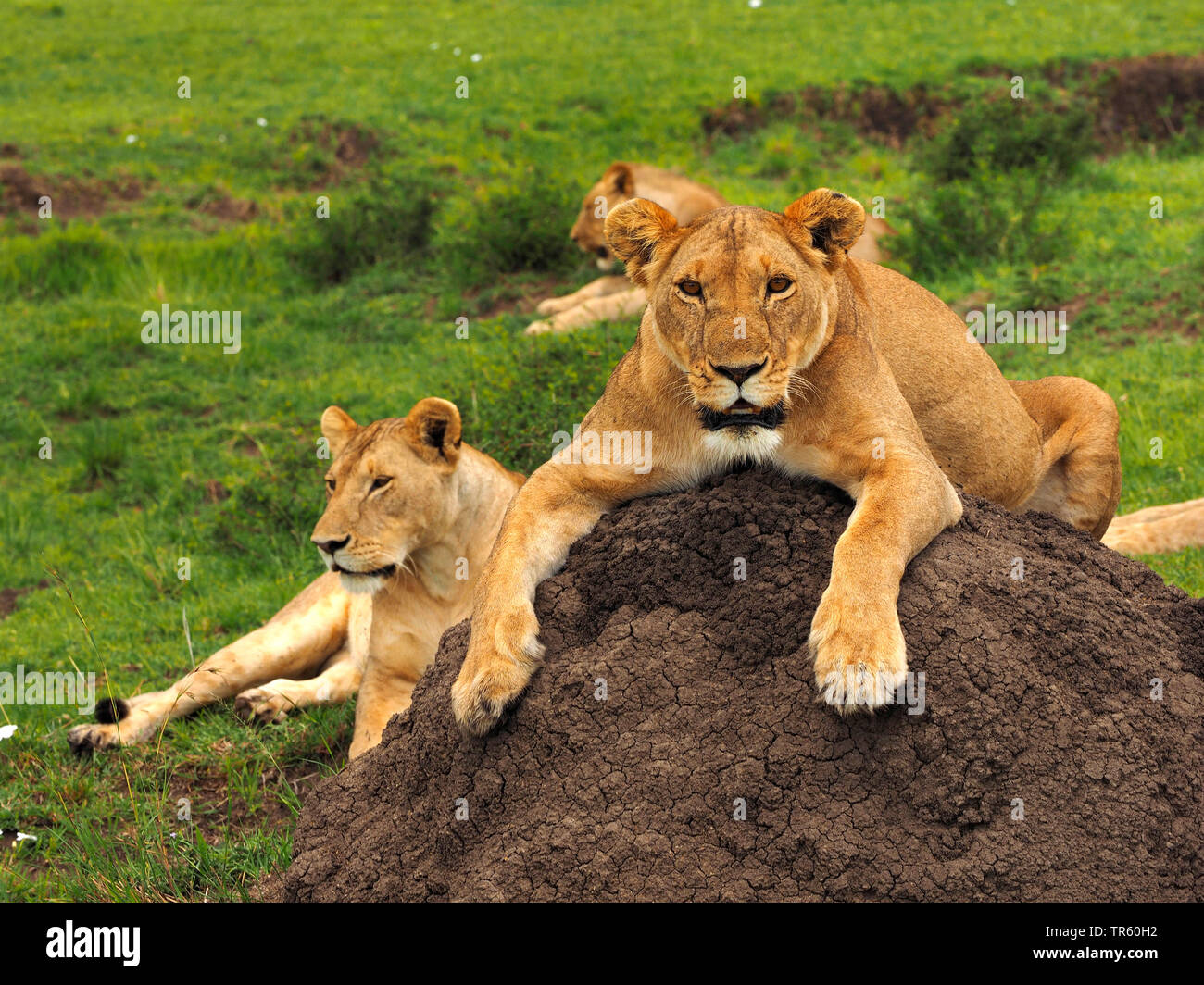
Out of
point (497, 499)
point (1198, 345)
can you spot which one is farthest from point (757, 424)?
point (1198, 345)

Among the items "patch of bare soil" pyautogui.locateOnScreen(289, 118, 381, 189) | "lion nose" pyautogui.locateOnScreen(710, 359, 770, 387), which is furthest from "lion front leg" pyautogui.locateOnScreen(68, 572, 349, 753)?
"patch of bare soil" pyautogui.locateOnScreen(289, 118, 381, 189)

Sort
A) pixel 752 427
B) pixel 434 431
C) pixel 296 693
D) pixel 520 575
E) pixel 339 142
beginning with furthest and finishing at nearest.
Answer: pixel 339 142
pixel 296 693
pixel 434 431
pixel 520 575
pixel 752 427

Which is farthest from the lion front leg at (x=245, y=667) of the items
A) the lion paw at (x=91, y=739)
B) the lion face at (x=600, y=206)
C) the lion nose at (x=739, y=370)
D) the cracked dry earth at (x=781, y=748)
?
the lion face at (x=600, y=206)

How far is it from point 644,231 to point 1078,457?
7.91ft

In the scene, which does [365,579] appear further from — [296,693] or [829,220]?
[829,220]

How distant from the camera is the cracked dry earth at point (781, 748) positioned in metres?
3.32

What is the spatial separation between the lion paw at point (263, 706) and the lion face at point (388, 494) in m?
0.96

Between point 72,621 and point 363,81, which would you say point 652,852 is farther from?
point 363,81

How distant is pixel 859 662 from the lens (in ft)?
10.6

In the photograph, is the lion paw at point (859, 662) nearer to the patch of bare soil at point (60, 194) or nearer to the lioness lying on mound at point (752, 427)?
the lioness lying on mound at point (752, 427)

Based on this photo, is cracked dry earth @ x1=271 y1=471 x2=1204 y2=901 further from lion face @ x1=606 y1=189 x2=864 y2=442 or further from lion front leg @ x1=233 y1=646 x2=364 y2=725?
lion front leg @ x1=233 y1=646 x2=364 y2=725

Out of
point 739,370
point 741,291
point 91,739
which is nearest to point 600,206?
point 91,739

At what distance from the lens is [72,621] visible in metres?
7.84
